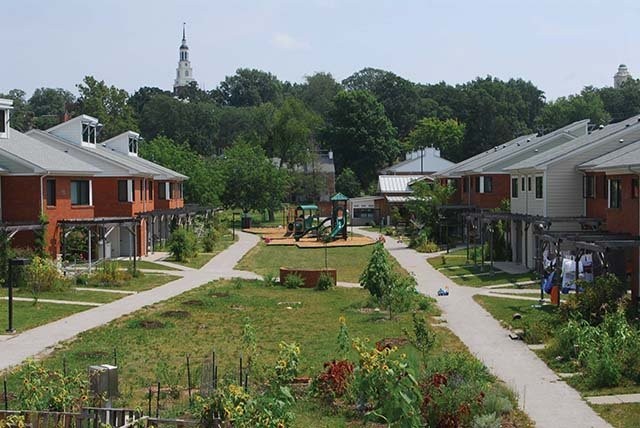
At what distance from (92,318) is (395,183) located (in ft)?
200

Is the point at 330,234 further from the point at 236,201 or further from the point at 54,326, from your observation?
the point at 54,326

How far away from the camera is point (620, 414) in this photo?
14938 millimetres

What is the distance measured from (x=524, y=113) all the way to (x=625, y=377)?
362 ft

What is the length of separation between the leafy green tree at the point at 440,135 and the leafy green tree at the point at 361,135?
7.84 meters

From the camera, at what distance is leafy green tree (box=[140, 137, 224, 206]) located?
7238cm

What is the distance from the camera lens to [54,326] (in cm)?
2508

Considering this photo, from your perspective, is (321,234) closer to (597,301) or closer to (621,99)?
(597,301)

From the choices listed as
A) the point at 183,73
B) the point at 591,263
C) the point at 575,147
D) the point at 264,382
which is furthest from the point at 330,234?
the point at 183,73

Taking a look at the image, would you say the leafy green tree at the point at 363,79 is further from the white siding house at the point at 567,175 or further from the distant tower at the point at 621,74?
the white siding house at the point at 567,175

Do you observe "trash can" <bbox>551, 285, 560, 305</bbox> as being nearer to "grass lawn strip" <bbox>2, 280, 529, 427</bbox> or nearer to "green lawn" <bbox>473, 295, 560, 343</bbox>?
"green lawn" <bbox>473, 295, 560, 343</bbox>

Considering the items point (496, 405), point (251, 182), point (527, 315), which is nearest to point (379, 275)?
point (527, 315)

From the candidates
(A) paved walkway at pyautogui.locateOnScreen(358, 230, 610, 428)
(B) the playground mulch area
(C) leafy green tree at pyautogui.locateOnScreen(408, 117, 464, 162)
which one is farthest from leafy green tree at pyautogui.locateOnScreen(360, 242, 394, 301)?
(C) leafy green tree at pyautogui.locateOnScreen(408, 117, 464, 162)

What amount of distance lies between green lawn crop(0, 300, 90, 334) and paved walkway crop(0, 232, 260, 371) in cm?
42

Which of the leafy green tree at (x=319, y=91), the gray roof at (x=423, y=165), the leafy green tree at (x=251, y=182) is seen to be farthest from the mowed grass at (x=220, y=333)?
the leafy green tree at (x=319, y=91)
